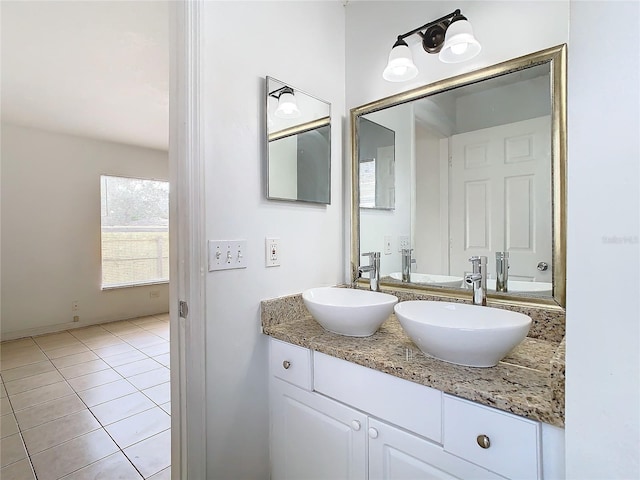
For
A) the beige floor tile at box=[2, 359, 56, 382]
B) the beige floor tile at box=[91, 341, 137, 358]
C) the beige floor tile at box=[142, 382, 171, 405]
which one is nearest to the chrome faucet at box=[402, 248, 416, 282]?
the beige floor tile at box=[142, 382, 171, 405]

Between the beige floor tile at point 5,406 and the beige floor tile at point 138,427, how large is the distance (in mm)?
801

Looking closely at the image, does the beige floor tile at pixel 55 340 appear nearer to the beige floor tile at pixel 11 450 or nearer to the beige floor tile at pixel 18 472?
the beige floor tile at pixel 11 450

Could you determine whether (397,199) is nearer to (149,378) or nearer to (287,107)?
(287,107)

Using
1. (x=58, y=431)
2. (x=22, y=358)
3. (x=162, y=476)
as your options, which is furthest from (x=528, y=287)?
(x=22, y=358)

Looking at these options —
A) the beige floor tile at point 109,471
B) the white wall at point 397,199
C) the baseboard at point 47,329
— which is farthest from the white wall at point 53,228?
the white wall at point 397,199

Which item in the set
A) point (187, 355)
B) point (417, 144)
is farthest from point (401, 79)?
point (187, 355)

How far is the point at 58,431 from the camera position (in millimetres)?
1893

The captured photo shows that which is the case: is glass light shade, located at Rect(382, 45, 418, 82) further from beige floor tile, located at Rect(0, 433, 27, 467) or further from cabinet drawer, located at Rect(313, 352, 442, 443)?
beige floor tile, located at Rect(0, 433, 27, 467)

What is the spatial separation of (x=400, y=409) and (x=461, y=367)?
22 centimetres

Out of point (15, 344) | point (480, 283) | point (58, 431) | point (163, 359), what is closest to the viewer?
point (480, 283)

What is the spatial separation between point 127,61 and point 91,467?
2600mm

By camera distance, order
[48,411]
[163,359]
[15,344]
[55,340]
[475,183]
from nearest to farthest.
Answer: [475,183] → [48,411] → [163,359] → [15,344] → [55,340]

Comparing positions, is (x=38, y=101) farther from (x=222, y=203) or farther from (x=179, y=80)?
(x=222, y=203)

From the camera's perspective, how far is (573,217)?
21.6 inches
